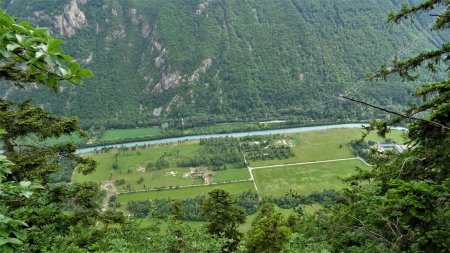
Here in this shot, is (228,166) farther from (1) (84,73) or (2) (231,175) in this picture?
(1) (84,73)

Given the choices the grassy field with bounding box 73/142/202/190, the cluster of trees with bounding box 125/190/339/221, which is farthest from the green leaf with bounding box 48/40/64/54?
the grassy field with bounding box 73/142/202/190

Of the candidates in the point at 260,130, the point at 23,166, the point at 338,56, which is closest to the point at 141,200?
the point at 260,130

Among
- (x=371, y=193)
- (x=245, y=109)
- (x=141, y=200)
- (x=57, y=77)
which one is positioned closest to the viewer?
(x=57, y=77)

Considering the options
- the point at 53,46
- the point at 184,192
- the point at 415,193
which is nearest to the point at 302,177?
the point at 184,192

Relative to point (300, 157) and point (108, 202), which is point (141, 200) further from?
point (300, 157)

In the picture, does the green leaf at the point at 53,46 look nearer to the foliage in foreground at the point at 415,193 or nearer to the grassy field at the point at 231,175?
the foliage in foreground at the point at 415,193

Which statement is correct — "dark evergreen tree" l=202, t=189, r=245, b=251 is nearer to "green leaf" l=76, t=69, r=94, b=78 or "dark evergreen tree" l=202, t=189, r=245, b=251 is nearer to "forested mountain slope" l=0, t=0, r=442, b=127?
"green leaf" l=76, t=69, r=94, b=78
